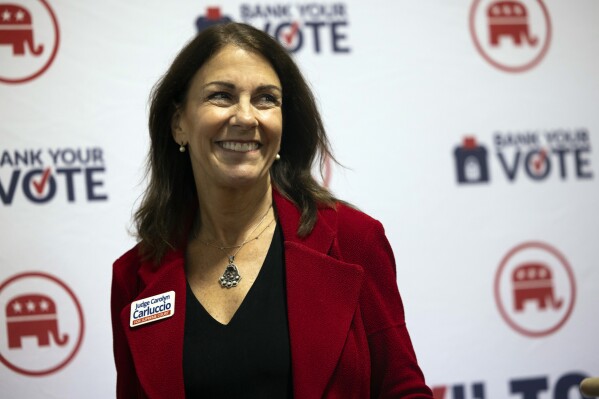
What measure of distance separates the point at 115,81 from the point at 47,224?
0.52 m

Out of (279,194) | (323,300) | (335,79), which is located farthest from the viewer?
(335,79)

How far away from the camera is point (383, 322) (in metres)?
1.87

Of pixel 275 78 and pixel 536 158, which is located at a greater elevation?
pixel 275 78

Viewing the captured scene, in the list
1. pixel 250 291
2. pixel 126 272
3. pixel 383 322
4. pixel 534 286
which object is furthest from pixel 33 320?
pixel 534 286

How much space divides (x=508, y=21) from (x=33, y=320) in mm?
1966

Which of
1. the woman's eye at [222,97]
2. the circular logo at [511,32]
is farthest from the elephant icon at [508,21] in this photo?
the woman's eye at [222,97]

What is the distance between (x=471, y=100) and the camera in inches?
121

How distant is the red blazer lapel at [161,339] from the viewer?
1861mm

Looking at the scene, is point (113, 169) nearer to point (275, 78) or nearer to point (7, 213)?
point (7, 213)

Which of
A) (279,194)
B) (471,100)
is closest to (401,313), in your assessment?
(279,194)

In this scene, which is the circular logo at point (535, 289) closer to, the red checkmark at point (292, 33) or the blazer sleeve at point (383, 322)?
the red checkmark at point (292, 33)

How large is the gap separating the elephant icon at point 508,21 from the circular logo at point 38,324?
1755 mm

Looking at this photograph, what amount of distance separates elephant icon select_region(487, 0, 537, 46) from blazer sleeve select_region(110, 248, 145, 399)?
1677mm

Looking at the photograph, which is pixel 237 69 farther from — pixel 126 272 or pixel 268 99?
pixel 126 272
